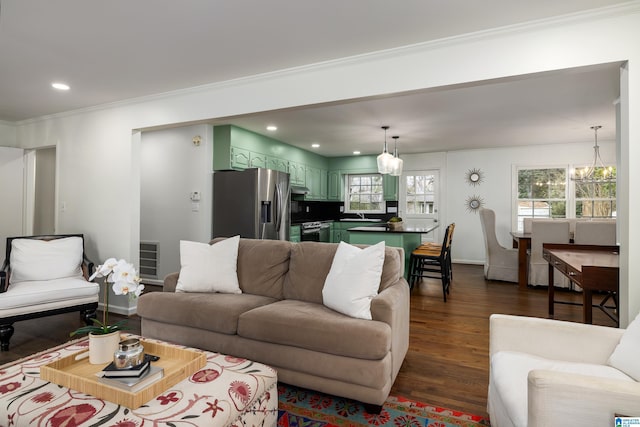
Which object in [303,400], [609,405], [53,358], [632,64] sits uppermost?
[632,64]

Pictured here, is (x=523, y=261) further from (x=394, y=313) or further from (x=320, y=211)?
(x=320, y=211)

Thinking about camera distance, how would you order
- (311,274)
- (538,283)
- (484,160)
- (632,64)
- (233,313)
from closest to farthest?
(632,64) < (233,313) < (311,274) < (538,283) < (484,160)

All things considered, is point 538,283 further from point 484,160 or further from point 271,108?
point 271,108

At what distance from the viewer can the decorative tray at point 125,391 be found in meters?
1.36

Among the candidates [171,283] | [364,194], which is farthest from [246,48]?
[364,194]

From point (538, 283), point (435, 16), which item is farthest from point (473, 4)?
point (538, 283)

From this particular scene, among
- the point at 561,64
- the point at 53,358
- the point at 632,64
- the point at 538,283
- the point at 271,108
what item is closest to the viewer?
the point at 53,358

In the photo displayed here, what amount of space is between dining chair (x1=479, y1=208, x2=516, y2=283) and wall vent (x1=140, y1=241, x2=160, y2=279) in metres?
5.08

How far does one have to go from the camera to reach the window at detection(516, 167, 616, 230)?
20.9 feet

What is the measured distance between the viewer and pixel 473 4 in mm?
2047

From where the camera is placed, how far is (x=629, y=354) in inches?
57.5

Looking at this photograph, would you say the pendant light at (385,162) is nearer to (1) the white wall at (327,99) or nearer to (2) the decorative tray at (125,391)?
(1) the white wall at (327,99)

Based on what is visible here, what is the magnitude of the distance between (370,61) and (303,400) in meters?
2.46

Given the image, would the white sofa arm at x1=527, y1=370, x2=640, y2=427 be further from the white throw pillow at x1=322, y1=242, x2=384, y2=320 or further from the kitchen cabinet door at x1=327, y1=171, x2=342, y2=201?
the kitchen cabinet door at x1=327, y1=171, x2=342, y2=201
